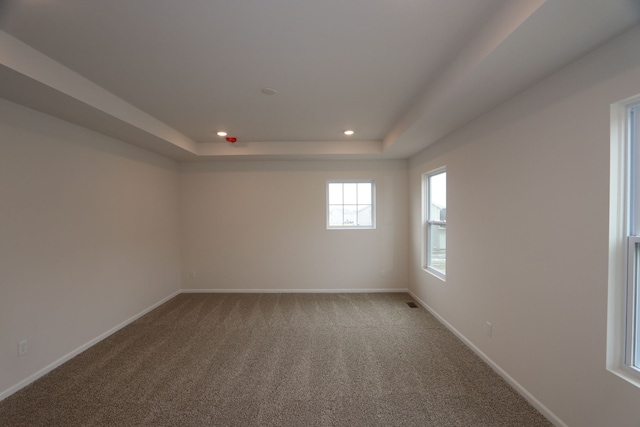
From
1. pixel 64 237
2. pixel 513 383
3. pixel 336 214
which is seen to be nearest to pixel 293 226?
pixel 336 214

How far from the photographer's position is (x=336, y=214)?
15.7ft

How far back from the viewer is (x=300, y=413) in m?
1.92

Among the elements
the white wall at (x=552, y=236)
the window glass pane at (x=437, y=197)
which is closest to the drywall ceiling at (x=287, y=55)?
the white wall at (x=552, y=236)

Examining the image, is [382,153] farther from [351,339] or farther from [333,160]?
[351,339]

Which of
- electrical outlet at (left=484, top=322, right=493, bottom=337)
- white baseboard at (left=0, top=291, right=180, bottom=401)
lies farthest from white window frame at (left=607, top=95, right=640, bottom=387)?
white baseboard at (left=0, top=291, right=180, bottom=401)

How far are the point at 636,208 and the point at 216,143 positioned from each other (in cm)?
445

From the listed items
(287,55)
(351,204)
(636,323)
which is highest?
(287,55)

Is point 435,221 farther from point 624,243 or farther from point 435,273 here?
point 624,243

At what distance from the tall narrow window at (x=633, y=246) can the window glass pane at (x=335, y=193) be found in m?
3.59

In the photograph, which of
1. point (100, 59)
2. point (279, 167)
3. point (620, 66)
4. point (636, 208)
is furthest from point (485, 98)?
point (279, 167)

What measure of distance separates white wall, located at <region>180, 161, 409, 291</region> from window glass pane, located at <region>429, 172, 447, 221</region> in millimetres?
663

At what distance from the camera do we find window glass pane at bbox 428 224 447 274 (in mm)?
3748

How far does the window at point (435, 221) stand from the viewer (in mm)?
3697

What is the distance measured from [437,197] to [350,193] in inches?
58.0
